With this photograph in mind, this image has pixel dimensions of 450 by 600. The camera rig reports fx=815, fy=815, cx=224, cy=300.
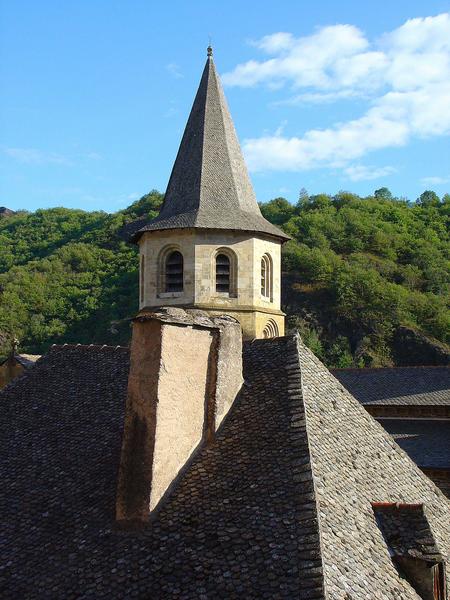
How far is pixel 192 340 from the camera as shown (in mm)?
9508

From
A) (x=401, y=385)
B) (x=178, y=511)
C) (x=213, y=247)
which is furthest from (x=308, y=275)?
(x=178, y=511)

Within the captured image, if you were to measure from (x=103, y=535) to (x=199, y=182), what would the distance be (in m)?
11.9

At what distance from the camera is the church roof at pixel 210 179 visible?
733 inches

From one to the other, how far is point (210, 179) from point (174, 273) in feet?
8.44

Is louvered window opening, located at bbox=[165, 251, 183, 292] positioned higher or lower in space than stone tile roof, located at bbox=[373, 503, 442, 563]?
higher

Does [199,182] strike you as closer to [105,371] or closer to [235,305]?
[235,305]

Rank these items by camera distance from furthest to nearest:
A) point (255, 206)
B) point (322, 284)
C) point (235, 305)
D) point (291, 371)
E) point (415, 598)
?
point (322, 284)
point (255, 206)
point (235, 305)
point (291, 371)
point (415, 598)

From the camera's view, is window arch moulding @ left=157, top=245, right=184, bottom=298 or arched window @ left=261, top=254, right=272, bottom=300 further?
arched window @ left=261, top=254, right=272, bottom=300

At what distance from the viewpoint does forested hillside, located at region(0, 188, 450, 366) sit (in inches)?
1927

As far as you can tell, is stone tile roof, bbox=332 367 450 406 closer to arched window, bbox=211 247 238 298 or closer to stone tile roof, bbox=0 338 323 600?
arched window, bbox=211 247 238 298

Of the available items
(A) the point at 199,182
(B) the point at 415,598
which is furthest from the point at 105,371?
(A) the point at 199,182

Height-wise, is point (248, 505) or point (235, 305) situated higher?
point (235, 305)

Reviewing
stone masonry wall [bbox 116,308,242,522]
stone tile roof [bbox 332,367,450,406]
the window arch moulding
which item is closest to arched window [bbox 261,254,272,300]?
the window arch moulding

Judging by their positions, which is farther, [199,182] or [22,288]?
[22,288]
